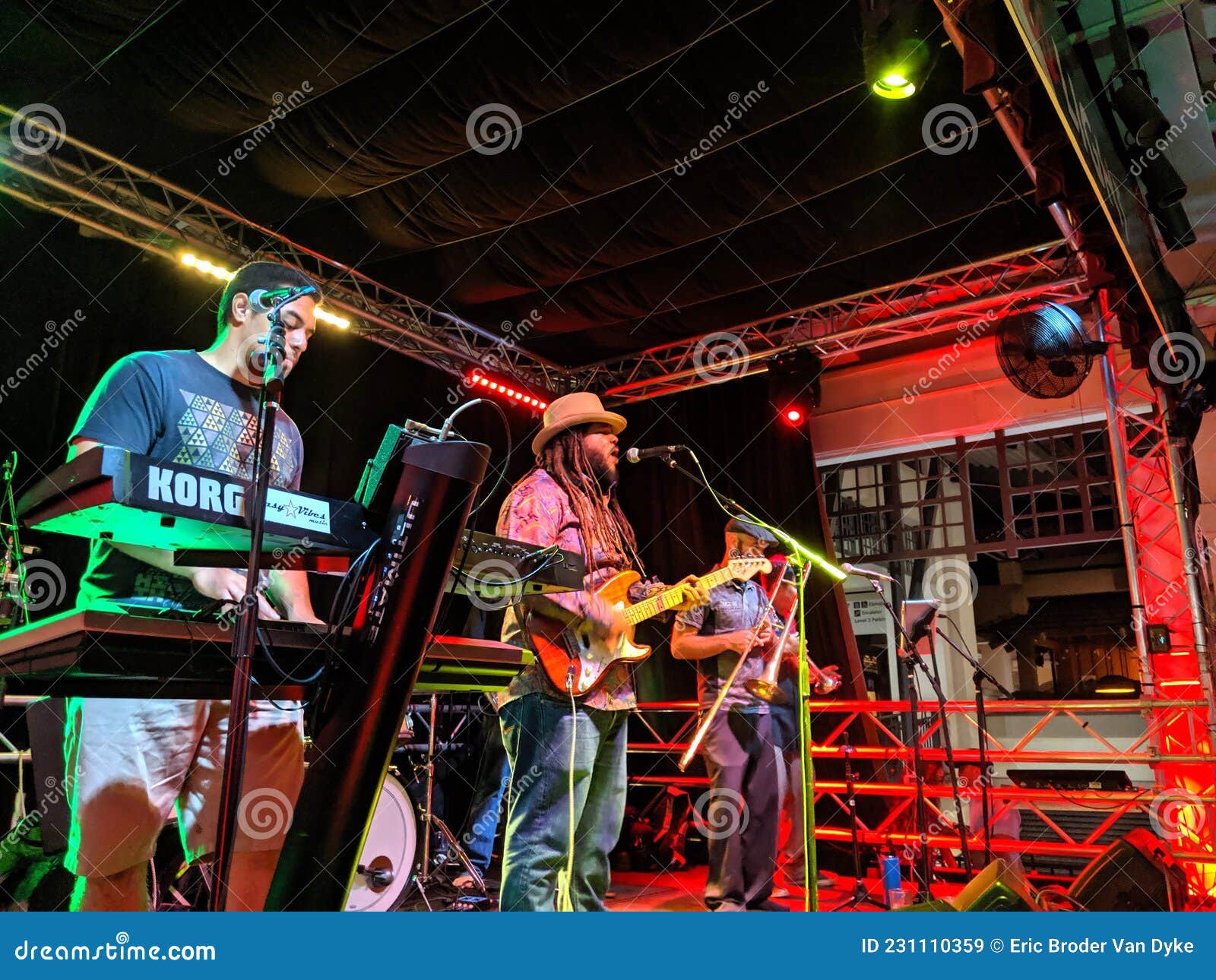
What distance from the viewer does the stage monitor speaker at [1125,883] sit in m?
3.71

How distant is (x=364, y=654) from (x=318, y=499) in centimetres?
30

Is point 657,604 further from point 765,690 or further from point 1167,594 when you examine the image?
point 1167,594

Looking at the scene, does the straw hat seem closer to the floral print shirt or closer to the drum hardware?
the floral print shirt

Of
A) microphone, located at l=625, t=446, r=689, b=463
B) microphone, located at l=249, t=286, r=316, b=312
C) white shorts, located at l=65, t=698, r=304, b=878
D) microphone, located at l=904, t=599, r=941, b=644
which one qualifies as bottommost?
white shorts, located at l=65, t=698, r=304, b=878

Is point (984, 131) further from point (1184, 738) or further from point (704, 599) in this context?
point (1184, 738)

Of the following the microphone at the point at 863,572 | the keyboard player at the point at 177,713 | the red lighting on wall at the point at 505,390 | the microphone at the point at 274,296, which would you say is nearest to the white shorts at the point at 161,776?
the keyboard player at the point at 177,713

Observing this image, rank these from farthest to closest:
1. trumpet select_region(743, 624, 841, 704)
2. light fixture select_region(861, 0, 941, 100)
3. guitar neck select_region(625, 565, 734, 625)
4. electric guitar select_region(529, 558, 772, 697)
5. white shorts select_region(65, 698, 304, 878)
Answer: trumpet select_region(743, 624, 841, 704) → light fixture select_region(861, 0, 941, 100) → guitar neck select_region(625, 565, 734, 625) → electric guitar select_region(529, 558, 772, 697) → white shorts select_region(65, 698, 304, 878)

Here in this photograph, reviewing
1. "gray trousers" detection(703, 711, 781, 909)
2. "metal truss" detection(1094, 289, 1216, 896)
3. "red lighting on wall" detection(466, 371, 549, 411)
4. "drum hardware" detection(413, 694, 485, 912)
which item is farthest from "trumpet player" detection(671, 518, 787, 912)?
"red lighting on wall" detection(466, 371, 549, 411)

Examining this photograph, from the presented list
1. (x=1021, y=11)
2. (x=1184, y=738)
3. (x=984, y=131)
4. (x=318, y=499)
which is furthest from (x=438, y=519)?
(x=1184, y=738)

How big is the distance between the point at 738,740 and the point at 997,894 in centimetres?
257

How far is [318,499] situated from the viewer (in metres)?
1.67

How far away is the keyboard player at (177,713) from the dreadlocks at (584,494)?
1084mm

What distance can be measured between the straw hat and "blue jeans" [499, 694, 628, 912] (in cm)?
107

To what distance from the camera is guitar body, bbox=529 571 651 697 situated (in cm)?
269
